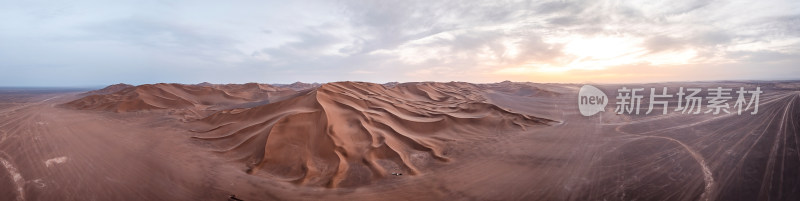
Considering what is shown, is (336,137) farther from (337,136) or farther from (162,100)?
(162,100)

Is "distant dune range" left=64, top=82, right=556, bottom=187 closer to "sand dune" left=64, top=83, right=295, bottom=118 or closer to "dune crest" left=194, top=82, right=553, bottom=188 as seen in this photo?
"dune crest" left=194, top=82, right=553, bottom=188

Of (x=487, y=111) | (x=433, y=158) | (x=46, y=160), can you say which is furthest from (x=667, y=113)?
(x=46, y=160)

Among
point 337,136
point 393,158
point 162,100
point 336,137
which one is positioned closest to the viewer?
point 393,158

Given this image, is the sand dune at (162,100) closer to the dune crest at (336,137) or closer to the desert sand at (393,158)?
the desert sand at (393,158)

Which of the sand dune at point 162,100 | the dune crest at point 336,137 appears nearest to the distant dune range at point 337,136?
the dune crest at point 336,137

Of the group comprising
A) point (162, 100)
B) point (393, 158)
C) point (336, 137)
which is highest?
point (162, 100)

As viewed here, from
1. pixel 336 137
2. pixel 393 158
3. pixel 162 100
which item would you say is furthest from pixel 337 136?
pixel 162 100
